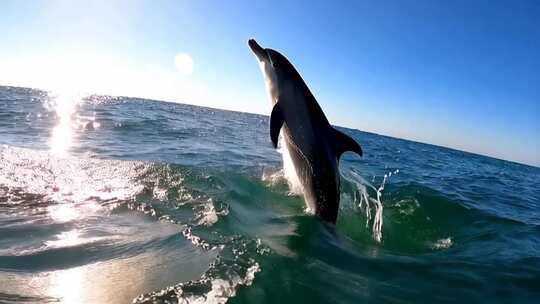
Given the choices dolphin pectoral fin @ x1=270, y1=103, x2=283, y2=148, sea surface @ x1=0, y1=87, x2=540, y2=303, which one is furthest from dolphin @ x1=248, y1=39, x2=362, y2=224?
sea surface @ x1=0, y1=87, x2=540, y2=303

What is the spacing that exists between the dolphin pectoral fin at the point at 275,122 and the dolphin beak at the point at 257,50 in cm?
156

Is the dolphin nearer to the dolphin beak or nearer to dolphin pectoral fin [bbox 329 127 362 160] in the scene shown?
dolphin pectoral fin [bbox 329 127 362 160]

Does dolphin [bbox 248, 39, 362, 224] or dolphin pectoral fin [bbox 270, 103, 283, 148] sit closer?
dolphin pectoral fin [bbox 270, 103, 283, 148]

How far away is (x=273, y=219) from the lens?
7.46m

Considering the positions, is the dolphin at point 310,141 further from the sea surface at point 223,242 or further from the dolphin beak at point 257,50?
the dolphin beak at point 257,50

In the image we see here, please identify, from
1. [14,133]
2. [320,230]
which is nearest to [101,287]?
[320,230]

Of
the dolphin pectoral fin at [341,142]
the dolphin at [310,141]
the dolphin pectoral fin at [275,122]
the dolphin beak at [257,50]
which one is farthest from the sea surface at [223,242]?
the dolphin beak at [257,50]

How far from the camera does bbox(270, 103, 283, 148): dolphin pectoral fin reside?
705 cm

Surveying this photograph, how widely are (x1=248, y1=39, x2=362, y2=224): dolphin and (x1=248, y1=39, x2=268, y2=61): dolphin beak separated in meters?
0.86

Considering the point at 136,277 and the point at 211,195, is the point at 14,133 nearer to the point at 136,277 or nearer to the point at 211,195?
A: the point at 211,195

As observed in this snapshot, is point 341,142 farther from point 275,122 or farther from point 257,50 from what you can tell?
point 257,50

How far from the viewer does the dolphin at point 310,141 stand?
23.9 feet

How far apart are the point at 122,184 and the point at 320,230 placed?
412cm

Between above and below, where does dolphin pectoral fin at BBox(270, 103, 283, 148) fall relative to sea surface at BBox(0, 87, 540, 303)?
above
